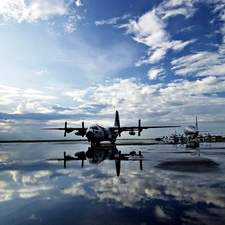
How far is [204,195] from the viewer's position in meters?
7.38

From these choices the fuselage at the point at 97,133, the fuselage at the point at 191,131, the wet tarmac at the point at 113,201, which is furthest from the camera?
the fuselage at the point at 191,131

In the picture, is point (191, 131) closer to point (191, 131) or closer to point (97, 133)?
point (191, 131)

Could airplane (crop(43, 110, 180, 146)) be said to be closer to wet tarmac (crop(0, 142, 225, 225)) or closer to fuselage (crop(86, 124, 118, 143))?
fuselage (crop(86, 124, 118, 143))

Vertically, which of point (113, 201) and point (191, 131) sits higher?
point (191, 131)

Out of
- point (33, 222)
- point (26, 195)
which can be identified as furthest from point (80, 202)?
point (26, 195)

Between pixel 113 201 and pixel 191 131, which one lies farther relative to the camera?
pixel 191 131

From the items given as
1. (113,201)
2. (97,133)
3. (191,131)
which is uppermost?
(191,131)

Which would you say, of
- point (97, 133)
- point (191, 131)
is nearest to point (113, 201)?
point (97, 133)

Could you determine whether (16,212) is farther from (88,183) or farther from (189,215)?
(189,215)

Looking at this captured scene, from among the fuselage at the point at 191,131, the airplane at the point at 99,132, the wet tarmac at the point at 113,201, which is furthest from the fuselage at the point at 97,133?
the fuselage at the point at 191,131

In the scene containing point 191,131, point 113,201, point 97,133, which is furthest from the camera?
point 191,131

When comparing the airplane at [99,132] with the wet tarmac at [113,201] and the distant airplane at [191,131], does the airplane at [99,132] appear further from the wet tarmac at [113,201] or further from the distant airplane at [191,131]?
the wet tarmac at [113,201]

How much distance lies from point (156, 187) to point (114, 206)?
2859 millimetres

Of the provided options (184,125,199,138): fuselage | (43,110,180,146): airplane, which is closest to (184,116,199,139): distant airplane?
(184,125,199,138): fuselage
